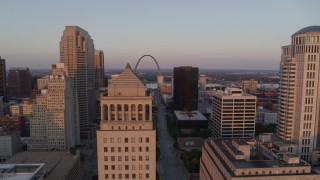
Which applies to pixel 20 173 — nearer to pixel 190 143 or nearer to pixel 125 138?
pixel 125 138

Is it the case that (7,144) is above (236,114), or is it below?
below

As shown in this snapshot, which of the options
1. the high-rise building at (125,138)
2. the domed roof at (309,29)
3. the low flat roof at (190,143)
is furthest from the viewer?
the low flat roof at (190,143)

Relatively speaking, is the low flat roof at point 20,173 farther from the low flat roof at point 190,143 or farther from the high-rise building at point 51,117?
the low flat roof at point 190,143

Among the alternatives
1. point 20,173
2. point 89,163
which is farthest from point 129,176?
point 89,163

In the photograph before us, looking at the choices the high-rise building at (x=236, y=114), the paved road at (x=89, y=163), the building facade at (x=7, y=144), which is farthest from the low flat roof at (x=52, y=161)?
the high-rise building at (x=236, y=114)

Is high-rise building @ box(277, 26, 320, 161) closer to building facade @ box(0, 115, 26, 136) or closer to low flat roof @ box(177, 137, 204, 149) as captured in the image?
low flat roof @ box(177, 137, 204, 149)

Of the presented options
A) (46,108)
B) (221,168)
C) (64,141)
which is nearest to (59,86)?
(46,108)
